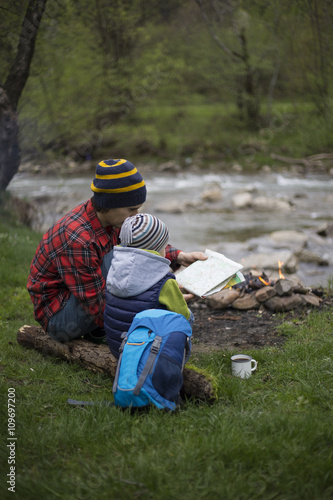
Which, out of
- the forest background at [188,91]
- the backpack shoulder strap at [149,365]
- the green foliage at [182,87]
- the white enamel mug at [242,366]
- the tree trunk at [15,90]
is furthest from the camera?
the forest background at [188,91]

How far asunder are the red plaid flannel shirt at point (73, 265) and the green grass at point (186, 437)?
0.47 m

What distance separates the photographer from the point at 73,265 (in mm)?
3412

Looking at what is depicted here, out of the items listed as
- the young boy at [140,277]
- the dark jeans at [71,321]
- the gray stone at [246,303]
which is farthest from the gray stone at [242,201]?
the young boy at [140,277]

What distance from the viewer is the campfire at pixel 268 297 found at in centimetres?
481

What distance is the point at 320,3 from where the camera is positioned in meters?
6.16

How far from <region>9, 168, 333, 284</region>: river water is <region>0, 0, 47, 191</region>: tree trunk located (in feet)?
6.12

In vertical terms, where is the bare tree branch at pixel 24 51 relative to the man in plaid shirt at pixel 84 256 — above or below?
above

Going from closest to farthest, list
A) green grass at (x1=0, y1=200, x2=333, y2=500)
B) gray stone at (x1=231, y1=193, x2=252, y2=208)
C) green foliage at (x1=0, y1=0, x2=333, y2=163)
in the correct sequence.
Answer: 1. green grass at (x1=0, y1=200, x2=333, y2=500)
2. gray stone at (x1=231, y1=193, x2=252, y2=208)
3. green foliage at (x1=0, y1=0, x2=333, y2=163)

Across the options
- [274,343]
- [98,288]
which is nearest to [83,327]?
[98,288]

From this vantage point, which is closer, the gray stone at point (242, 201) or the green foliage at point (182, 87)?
the gray stone at point (242, 201)

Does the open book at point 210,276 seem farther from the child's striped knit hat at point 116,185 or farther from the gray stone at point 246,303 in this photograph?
the gray stone at point 246,303

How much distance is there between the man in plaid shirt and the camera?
135 inches

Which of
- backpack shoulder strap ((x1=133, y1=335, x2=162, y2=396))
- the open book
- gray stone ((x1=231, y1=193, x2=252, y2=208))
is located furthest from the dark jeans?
gray stone ((x1=231, y1=193, x2=252, y2=208))

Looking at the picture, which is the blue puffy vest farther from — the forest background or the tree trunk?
the forest background
